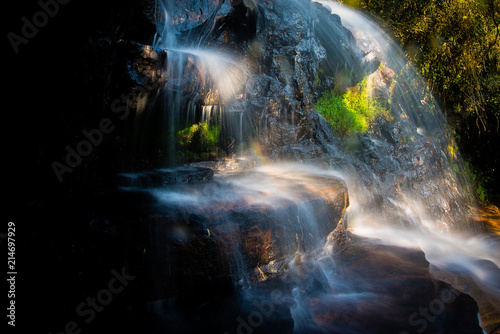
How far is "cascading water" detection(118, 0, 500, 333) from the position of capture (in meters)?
3.24

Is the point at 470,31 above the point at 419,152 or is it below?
above

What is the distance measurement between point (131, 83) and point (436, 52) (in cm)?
1099

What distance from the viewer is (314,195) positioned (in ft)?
13.9

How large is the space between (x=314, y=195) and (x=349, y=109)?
5.55m

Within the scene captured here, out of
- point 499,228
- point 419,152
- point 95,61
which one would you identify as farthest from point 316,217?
point 499,228

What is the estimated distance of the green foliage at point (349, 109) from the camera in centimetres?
831

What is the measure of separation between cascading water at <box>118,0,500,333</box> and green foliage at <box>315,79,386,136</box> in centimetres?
32

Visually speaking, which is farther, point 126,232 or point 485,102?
point 485,102

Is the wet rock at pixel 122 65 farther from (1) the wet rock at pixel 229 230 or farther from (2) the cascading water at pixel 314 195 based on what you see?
(1) the wet rock at pixel 229 230

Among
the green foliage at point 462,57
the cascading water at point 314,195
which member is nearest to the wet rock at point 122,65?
the cascading water at point 314,195

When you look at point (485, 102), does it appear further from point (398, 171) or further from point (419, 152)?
point (398, 171)

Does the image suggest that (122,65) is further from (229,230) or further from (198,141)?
(229,230)

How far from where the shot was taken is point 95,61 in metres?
3.61

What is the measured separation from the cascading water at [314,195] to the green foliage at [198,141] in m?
0.19
